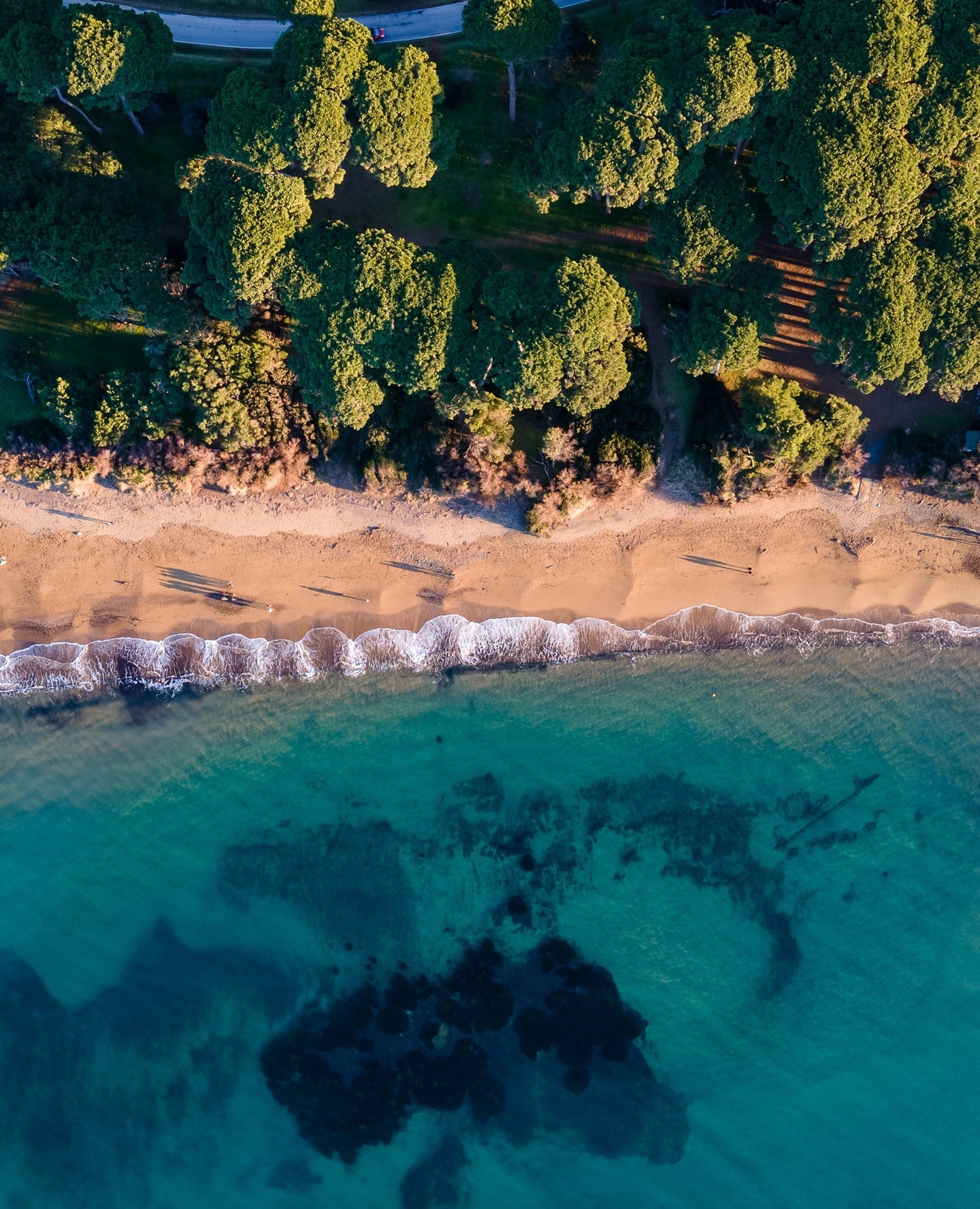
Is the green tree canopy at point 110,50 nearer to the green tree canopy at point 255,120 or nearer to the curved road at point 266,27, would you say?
the curved road at point 266,27

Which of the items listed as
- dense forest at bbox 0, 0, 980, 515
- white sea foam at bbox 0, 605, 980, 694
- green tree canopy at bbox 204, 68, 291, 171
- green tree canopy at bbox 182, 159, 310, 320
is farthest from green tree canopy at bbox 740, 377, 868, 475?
green tree canopy at bbox 204, 68, 291, 171

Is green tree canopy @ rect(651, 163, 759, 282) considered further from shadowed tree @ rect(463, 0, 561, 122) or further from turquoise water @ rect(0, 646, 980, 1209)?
turquoise water @ rect(0, 646, 980, 1209)

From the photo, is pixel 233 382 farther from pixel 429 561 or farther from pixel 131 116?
pixel 131 116

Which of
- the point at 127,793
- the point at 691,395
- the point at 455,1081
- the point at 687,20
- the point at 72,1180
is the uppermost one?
the point at 687,20

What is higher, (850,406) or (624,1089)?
(850,406)

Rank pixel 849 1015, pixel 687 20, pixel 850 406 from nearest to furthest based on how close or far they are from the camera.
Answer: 1. pixel 687 20
2. pixel 850 406
3. pixel 849 1015

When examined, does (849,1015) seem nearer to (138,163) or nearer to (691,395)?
(691,395)

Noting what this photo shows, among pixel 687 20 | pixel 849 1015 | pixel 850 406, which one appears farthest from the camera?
pixel 849 1015

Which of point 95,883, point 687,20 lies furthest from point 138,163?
point 95,883
